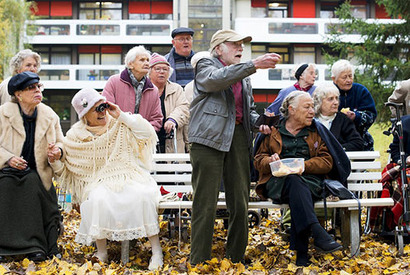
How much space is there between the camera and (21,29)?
121ft

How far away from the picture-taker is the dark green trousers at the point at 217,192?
5.95 meters

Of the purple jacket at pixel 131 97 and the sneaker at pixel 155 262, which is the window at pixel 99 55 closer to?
the purple jacket at pixel 131 97

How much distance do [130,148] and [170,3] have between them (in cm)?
3994

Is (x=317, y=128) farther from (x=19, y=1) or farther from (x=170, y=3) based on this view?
(x=170, y=3)

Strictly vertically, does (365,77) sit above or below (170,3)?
below

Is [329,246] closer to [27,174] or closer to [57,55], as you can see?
[27,174]

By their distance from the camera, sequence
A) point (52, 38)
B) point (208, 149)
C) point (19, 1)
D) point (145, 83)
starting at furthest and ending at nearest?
point (52, 38)
point (19, 1)
point (145, 83)
point (208, 149)

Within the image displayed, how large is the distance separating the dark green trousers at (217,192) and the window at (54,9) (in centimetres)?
4130

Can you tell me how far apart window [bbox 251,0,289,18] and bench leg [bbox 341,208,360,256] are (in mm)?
38831

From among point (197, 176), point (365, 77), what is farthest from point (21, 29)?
point (197, 176)

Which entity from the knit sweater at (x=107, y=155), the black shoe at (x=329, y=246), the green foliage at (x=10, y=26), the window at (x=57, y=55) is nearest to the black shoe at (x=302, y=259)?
the black shoe at (x=329, y=246)

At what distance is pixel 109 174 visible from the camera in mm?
6750

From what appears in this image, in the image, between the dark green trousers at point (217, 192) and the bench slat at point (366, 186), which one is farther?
the bench slat at point (366, 186)

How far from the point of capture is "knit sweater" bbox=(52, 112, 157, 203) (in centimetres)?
675
